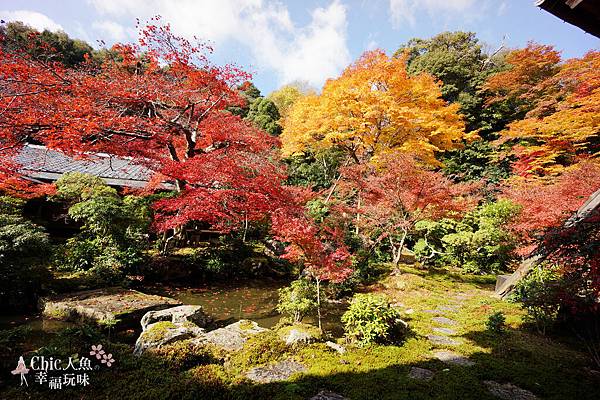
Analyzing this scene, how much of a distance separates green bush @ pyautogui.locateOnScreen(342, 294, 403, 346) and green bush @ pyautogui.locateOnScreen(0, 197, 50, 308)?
22.5 ft

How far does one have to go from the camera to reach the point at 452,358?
14.7 ft

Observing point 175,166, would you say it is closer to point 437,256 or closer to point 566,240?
point 566,240

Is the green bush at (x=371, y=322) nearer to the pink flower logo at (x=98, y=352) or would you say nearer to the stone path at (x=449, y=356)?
the stone path at (x=449, y=356)

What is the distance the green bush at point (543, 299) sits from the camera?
198 inches

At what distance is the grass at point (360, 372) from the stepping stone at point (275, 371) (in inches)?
4.5

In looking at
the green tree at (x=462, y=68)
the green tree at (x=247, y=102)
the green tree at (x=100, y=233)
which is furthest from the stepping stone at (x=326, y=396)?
the green tree at (x=247, y=102)

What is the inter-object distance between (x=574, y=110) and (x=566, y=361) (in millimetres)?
14538

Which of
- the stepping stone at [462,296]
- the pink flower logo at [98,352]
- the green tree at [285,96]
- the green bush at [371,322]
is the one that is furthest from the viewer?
the green tree at [285,96]

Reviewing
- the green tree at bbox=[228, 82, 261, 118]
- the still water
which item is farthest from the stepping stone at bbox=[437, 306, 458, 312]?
the green tree at bbox=[228, 82, 261, 118]

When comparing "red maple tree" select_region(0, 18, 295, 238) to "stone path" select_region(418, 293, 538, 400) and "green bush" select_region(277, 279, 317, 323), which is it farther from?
"stone path" select_region(418, 293, 538, 400)

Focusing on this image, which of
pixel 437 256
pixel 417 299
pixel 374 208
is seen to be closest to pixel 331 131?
pixel 374 208

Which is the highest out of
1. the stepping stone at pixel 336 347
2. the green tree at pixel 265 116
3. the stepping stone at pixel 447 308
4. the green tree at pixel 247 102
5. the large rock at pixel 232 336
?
the green tree at pixel 247 102

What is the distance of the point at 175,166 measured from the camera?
30.0 ft

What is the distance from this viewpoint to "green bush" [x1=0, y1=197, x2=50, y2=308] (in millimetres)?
5742
